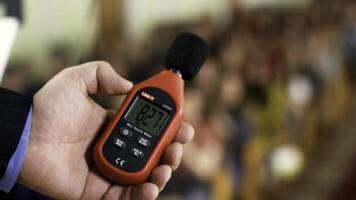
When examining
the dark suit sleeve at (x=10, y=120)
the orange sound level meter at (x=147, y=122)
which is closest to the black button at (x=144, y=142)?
the orange sound level meter at (x=147, y=122)

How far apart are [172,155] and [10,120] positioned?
20 centimetres

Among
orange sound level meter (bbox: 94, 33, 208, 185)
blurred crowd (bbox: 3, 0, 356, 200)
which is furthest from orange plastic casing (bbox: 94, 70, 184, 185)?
blurred crowd (bbox: 3, 0, 356, 200)

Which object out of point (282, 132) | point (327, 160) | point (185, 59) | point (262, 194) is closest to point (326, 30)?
point (327, 160)

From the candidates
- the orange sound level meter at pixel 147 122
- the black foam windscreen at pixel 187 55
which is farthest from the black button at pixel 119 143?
the black foam windscreen at pixel 187 55

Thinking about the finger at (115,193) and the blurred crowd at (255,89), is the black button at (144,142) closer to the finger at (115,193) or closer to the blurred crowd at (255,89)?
the finger at (115,193)

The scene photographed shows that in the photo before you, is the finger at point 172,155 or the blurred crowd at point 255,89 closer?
the finger at point 172,155

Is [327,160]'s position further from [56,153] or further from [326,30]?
[56,153]

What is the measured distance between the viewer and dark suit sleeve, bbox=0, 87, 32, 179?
30.1 inches

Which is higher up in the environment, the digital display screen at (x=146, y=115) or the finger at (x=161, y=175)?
the digital display screen at (x=146, y=115)

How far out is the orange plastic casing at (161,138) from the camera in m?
0.77

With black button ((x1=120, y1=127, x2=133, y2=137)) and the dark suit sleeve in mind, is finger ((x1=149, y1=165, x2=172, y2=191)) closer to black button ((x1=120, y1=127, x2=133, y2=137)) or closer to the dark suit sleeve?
black button ((x1=120, y1=127, x2=133, y2=137))

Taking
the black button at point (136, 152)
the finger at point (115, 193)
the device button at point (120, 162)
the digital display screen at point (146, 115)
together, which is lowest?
the finger at point (115, 193)

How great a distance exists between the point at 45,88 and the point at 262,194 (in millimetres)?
1818

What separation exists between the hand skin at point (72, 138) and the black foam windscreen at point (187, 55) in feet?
0.21
